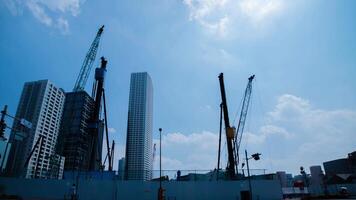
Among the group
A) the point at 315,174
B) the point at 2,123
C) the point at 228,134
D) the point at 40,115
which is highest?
the point at 40,115

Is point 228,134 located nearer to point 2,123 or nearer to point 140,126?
point 2,123

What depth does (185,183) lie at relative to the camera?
34.0 m

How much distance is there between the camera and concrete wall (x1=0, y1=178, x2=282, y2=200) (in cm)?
3238

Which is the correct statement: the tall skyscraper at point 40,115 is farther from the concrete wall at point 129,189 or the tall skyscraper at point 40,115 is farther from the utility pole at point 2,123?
the concrete wall at point 129,189

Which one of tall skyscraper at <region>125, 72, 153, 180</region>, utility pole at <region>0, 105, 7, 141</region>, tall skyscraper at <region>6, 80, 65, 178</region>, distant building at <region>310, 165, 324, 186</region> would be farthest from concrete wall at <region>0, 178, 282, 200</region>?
tall skyscraper at <region>6, 80, 65, 178</region>

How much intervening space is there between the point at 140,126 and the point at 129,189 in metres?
138

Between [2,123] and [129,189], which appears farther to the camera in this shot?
[129,189]

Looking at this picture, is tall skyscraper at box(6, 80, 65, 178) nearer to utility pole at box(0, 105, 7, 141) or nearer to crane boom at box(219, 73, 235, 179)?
utility pole at box(0, 105, 7, 141)

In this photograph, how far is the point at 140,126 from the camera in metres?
169

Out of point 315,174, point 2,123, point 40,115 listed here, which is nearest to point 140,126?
point 40,115

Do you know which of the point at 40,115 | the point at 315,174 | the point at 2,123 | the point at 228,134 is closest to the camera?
the point at 2,123

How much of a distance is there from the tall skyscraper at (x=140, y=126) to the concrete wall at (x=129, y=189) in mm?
101500

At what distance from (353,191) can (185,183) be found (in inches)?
1712

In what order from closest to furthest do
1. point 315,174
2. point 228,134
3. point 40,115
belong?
point 228,134 → point 315,174 → point 40,115
